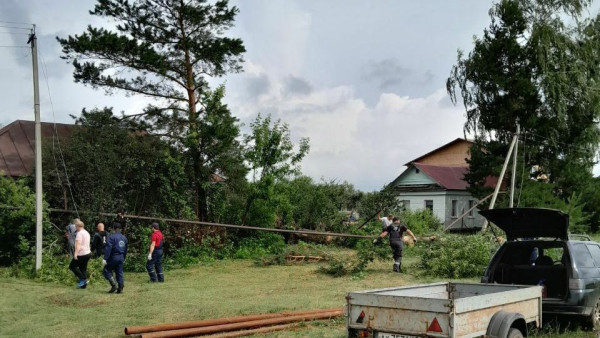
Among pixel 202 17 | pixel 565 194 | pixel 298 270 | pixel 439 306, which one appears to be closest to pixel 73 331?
pixel 439 306

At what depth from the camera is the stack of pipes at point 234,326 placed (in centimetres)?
1031

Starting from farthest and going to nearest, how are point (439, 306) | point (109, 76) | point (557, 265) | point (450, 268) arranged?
point (109, 76), point (450, 268), point (557, 265), point (439, 306)

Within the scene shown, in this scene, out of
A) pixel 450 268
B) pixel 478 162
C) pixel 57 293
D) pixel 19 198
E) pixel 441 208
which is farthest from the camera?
pixel 441 208

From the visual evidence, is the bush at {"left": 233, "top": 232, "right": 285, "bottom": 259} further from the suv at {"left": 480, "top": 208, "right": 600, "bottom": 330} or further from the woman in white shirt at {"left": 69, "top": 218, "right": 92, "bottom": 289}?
the suv at {"left": 480, "top": 208, "right": 600, "bottom": 330}

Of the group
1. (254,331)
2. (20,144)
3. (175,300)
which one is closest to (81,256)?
(175,300)

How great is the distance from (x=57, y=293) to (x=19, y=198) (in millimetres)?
7233

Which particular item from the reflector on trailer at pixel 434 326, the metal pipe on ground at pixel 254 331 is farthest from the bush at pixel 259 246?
the reflector on trailer at pixel 434 326

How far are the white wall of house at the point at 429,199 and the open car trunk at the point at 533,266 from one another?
36651 millimetres

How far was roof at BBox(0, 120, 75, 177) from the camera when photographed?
2755cm

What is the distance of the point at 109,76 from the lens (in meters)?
26.6

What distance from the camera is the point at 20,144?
29.1 metres

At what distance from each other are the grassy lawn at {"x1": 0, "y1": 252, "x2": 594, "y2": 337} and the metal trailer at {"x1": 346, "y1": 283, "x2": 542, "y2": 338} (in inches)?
99.1

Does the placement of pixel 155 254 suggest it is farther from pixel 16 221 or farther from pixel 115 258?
pixel 16 221

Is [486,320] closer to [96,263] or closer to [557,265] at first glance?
[557,265]
